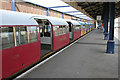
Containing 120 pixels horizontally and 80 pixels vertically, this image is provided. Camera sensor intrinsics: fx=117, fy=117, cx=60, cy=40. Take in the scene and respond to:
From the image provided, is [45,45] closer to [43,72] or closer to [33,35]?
[33,35]

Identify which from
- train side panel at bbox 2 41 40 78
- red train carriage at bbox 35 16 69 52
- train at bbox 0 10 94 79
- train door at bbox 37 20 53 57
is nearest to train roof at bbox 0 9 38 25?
train at bbox 0 10 94 79

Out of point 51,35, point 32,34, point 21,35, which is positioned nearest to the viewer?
point 21,35

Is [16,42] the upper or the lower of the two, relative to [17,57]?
upper

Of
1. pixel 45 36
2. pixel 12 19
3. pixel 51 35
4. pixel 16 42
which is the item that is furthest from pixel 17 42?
pixel 45 36

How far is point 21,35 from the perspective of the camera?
5605 millimetres

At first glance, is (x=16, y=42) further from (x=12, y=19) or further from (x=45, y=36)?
(x=45, y=36)

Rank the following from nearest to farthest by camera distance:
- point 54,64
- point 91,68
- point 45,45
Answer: point 91,68 < point 54,64 < point 45,45

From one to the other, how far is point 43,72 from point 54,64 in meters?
1.25

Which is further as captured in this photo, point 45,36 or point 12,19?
point 45,36

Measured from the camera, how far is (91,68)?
20.9 feet

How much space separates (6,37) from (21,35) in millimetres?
930

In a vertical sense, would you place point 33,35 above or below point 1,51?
above

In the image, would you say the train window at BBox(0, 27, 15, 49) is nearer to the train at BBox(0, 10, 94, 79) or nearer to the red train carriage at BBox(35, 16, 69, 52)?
the train at BBox(0, 10, 94, 79)

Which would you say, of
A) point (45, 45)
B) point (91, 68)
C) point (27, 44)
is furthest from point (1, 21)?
point (45, 45)
